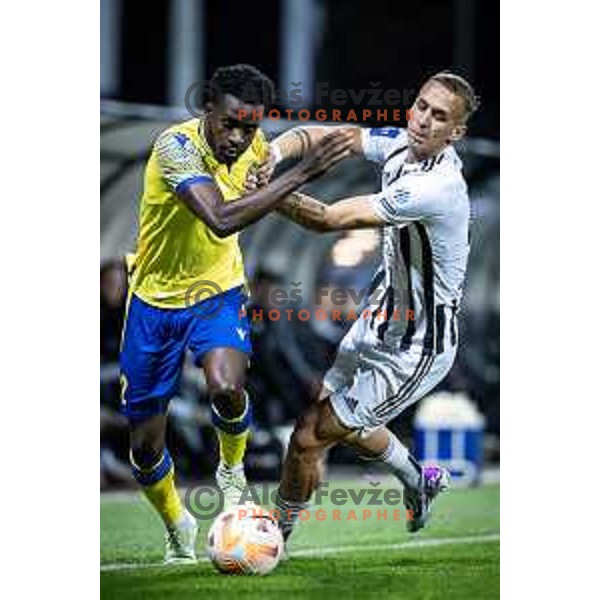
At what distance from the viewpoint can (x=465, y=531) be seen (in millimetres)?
7293

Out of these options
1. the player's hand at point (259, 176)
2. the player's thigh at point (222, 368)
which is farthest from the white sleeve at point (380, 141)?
the player's thigh at point (222, 368)

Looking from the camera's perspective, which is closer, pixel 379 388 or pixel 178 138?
pixel 178 138

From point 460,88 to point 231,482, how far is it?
147 centimetres

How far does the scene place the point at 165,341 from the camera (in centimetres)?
710

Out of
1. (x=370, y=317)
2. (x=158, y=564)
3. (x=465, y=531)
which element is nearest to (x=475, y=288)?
(x=370, y=317)

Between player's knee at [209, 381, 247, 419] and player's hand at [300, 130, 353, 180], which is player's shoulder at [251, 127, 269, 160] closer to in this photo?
player's hand at [300, 130, 353, 180]

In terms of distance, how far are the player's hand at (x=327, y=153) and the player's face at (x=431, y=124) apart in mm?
209

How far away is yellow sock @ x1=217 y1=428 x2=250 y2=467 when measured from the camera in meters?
7.13

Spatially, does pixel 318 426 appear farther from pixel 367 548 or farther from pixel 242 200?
pixel 242 200

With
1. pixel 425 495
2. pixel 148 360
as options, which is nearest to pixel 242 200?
pixel 148 360

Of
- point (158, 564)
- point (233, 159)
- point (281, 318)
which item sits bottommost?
point (158, 564)

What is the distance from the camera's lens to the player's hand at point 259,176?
7.00 m

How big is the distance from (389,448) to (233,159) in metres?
1.08
